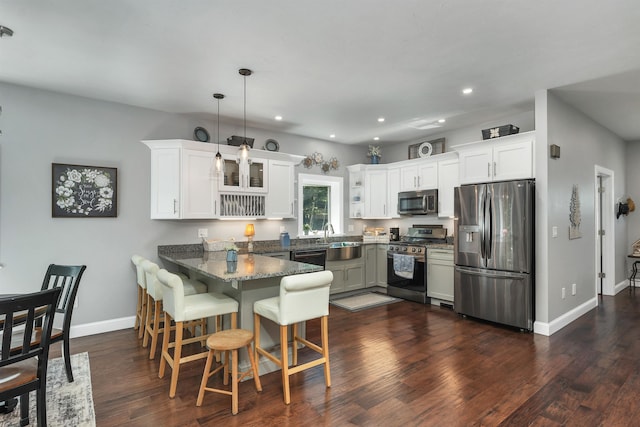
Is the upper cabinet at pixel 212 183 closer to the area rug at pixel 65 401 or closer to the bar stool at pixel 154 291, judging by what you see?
the bar stool at pixel 154 291

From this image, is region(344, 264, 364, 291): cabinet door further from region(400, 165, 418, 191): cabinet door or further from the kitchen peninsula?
the kitchen peninsula

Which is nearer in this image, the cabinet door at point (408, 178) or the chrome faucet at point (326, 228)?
the cabinet door at point (408, 178)

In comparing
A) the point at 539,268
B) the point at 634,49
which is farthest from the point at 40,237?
the point at 634,49

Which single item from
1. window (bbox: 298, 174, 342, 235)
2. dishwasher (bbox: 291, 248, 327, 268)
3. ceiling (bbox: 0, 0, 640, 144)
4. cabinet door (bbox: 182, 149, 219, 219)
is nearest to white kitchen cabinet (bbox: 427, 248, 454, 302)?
dishwasher (bbox: 291, 248, 327, 268)

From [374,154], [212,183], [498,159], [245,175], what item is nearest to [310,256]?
[245,175]

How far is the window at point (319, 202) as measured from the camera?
5891 mm

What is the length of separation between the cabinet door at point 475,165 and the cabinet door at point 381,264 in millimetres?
1836

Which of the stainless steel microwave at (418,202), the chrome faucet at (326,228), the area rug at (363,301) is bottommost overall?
the area rug at (363,301)

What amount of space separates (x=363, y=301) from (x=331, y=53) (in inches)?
147

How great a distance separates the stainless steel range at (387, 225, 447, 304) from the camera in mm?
5223

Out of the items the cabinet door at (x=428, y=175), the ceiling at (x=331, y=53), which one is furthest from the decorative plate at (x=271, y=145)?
the cabinet door at (x=428, y=175)

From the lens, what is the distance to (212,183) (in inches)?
178

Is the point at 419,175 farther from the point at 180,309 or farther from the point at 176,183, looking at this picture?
the point at 180,309

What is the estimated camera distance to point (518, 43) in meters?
2.77
